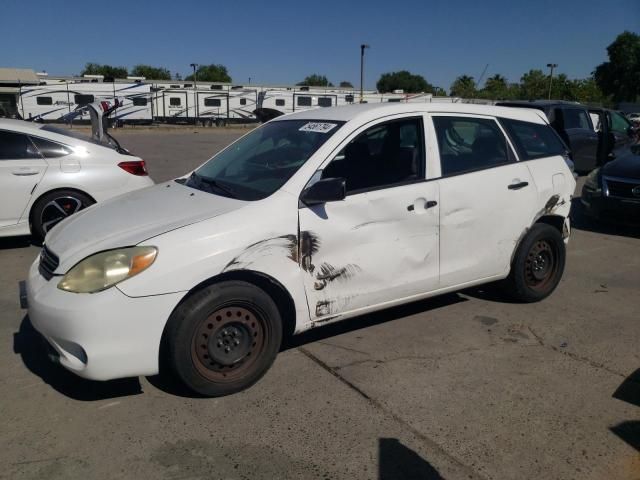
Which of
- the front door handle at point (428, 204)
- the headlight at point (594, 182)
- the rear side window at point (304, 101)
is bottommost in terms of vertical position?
the headlight at point (594, 182)

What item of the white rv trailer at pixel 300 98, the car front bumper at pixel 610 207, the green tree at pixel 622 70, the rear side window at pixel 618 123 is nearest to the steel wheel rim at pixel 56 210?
the car front bumper at pixel 610 207

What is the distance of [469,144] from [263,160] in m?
1.65

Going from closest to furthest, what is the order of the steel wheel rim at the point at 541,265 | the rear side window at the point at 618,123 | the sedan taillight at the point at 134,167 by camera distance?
1. the steel wheel rim at the point at 541,265
2. the sedan taillight at the point at 134,167
3. the rear side window at the point at 618,123

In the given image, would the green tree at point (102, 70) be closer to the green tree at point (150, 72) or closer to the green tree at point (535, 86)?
the green tree at point (150, 72)

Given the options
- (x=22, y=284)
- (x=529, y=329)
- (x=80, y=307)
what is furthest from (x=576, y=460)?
(x=22, y=284)

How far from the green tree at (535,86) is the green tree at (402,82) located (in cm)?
3497

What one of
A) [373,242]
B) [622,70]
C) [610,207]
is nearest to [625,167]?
[610,207]

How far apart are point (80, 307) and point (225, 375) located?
0.92 m

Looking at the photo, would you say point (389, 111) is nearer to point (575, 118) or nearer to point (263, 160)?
point (263, 160)

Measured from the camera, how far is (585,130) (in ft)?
39.4

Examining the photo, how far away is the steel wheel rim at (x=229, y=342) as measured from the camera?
3.15 m

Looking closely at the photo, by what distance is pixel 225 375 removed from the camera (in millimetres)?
3262

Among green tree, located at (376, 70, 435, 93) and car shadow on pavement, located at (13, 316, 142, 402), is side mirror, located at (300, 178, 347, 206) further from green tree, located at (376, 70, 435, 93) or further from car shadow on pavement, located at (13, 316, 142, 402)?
green tree, located at (376, 70, 435, 93)

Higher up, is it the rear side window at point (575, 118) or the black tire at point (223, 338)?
the rear side window at point (575, 118)
